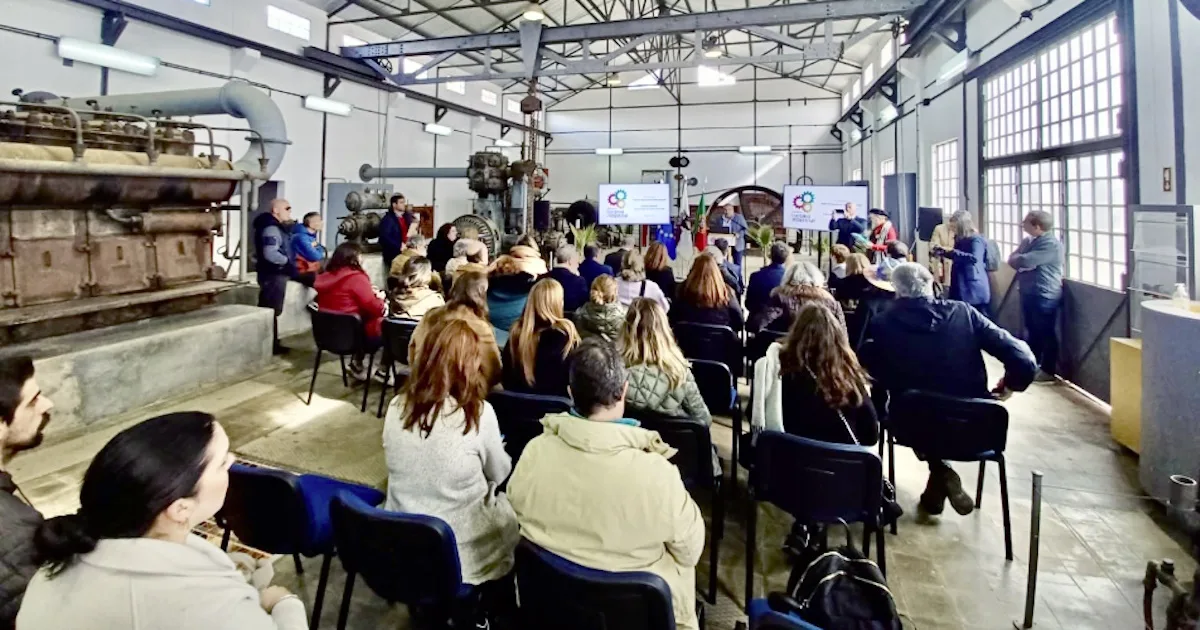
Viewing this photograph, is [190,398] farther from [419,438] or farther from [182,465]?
[182,465]

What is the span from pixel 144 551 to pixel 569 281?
3.74 metres

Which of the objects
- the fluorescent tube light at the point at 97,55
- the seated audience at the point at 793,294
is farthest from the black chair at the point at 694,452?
the fluorescent tube light at the point at 97,55

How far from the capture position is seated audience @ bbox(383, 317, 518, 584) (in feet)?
6.26

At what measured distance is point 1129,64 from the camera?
444cm

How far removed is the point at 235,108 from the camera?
5738 mm

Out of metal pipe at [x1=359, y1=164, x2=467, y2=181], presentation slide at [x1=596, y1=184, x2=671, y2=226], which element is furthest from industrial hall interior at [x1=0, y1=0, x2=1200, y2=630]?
metal pipe at [x1=359, y1=164, x2=467, y2=181]

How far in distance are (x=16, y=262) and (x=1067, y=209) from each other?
8103mm

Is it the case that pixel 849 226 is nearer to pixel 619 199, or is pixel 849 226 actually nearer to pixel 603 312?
pixel 619 199

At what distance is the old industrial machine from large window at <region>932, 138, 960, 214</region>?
8.19 meters

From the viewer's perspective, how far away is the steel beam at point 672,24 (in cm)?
798

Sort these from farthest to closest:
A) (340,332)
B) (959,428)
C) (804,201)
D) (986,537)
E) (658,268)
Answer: (804,201) → (658,268) → (340,332) → (986,537) → (959,428)

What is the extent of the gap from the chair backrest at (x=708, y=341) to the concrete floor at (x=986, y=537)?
1.63ft

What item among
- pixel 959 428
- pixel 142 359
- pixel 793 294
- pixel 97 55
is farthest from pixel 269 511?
→ pixel 97 55

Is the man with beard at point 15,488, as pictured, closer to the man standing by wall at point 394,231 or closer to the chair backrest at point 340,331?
the chair backrest at point 340,331
